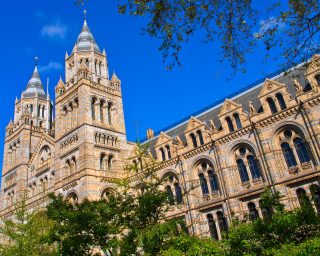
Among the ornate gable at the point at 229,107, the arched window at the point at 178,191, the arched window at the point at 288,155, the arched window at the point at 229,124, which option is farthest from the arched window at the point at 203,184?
the arched window at the point at 288,155

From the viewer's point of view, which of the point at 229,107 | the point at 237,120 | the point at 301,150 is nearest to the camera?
the point at 301,150

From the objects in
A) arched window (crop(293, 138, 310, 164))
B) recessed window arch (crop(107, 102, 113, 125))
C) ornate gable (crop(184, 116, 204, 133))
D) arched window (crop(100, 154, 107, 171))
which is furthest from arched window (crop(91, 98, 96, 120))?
arched window (crop(293, 138, 310, 164))

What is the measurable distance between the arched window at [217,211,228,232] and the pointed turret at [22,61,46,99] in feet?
127

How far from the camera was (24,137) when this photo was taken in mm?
48469

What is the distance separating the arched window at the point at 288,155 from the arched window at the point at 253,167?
260cm

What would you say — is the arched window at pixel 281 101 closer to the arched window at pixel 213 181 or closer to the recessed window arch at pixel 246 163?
the recessed window arch at pixel 246 163

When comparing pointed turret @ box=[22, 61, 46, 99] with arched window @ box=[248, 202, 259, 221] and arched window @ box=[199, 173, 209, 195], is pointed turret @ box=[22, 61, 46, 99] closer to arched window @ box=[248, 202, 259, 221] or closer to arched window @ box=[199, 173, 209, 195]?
arched window @ box=[199, 173, 209, 195]

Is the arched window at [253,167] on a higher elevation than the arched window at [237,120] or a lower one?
lower

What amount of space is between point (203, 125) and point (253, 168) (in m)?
6.69

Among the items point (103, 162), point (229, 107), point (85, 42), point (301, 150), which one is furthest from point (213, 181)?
point (85, 42)

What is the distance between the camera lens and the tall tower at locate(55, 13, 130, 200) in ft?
119

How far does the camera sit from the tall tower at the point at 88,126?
36.4 m

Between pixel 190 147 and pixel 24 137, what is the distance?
91.1 feet

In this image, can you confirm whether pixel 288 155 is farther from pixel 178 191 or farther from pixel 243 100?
pixel 178 191
